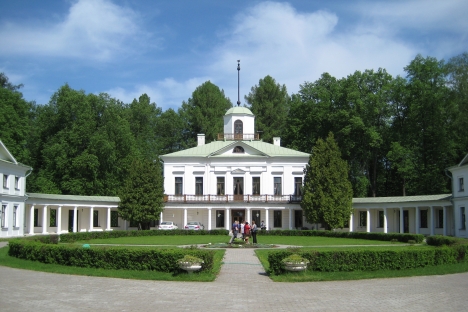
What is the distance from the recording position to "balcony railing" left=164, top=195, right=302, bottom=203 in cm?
5325

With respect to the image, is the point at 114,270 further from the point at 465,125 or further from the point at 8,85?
the point at 8,85

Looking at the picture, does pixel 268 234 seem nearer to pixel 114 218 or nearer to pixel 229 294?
pixel 114 218

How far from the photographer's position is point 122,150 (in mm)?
60250

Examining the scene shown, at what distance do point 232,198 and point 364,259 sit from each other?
35714 mm

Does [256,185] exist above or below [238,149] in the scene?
below

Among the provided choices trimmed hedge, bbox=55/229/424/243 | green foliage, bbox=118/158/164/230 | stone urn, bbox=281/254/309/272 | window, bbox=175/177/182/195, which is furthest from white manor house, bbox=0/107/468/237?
stone urn, bbox=281/254/309/272

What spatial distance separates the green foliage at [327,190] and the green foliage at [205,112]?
84.1 ft

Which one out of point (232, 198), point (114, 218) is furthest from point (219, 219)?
point (114, 218)

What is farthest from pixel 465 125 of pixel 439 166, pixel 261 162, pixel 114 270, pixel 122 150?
pixel 114 270

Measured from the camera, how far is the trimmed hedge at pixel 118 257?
17719mm

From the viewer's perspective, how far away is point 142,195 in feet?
161

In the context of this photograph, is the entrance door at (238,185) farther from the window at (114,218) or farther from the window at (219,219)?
the window at (114,218)

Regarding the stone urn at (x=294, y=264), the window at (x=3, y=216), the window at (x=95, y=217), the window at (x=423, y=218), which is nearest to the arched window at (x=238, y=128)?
the window at (x=95, y=217)

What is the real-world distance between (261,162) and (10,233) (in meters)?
24.5
